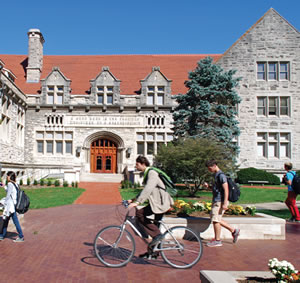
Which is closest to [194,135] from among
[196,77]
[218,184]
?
[196,77]

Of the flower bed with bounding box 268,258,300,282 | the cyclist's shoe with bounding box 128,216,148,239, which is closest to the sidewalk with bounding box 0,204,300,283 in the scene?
the cyclist's shoe with bounding box 128,216,148,239

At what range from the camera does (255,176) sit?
2478 cm

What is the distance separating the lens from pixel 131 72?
3275cm

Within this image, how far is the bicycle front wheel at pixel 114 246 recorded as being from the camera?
17.7ft

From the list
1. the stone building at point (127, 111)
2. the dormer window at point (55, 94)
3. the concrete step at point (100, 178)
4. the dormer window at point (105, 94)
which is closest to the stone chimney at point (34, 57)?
the stone building at point (127, 111)

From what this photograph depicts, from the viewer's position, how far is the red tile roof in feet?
99.7

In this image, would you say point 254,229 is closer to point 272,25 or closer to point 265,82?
point 265,82

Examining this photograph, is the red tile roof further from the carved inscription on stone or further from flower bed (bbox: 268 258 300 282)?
flower bed (bbox: 268 258 300 282)

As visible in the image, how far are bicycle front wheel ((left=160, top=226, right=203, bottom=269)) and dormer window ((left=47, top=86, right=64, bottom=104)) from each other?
2555cm

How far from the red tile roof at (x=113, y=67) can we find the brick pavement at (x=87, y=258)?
22.9 m

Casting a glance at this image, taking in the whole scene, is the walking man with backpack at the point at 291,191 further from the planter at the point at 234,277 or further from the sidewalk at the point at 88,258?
the planter at the point at 234,277

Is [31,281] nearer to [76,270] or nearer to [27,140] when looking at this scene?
[76,270]

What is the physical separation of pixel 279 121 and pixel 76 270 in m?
25.5

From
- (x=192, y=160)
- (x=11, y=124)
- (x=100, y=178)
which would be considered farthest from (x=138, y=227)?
(x=11, y=124)
